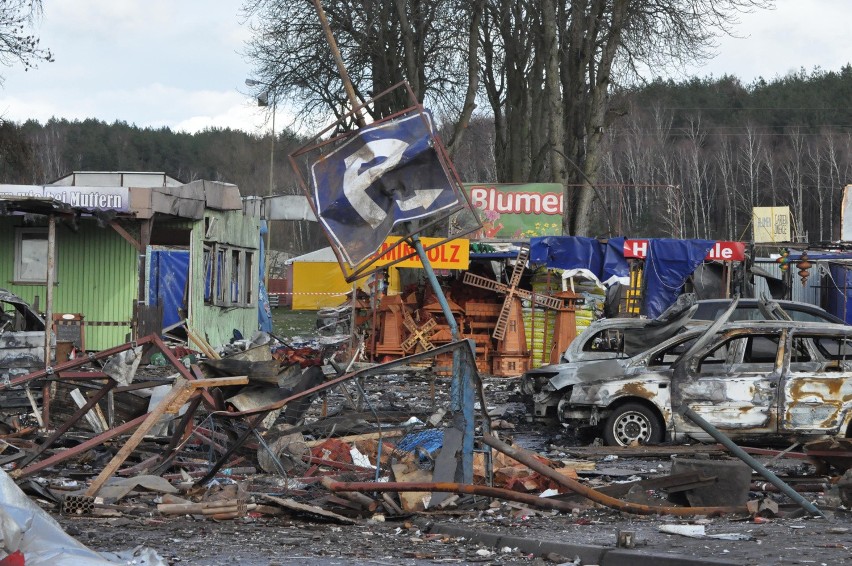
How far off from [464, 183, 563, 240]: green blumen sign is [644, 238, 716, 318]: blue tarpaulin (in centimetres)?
260

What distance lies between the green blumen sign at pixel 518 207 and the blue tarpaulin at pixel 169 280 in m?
7.49

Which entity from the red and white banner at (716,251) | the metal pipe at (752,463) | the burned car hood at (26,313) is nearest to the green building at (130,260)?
the burned car hood at (26,313)

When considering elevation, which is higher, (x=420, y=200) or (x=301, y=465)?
(x=420, y=200)

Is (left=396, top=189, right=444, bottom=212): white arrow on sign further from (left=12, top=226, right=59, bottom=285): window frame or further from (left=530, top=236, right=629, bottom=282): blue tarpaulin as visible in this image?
(left=12, top=226, right=59, bottom=285): window frame

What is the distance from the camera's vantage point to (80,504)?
338 inches

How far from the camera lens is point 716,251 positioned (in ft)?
85.7

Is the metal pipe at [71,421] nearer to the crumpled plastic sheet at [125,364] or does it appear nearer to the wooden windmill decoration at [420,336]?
the crumpled plastic sheet at [125,364]

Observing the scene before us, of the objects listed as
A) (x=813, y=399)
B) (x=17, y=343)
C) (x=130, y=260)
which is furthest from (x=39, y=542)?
(x=130, y=260)

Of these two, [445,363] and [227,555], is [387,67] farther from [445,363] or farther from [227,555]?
[227,555]

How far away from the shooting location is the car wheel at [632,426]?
539 inches

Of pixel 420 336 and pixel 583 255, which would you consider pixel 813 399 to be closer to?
pixel 420 336

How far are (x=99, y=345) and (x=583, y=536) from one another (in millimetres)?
19825

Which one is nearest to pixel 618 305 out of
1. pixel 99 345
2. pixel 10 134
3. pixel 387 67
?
pixel 387 67

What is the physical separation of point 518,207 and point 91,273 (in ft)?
33.9
